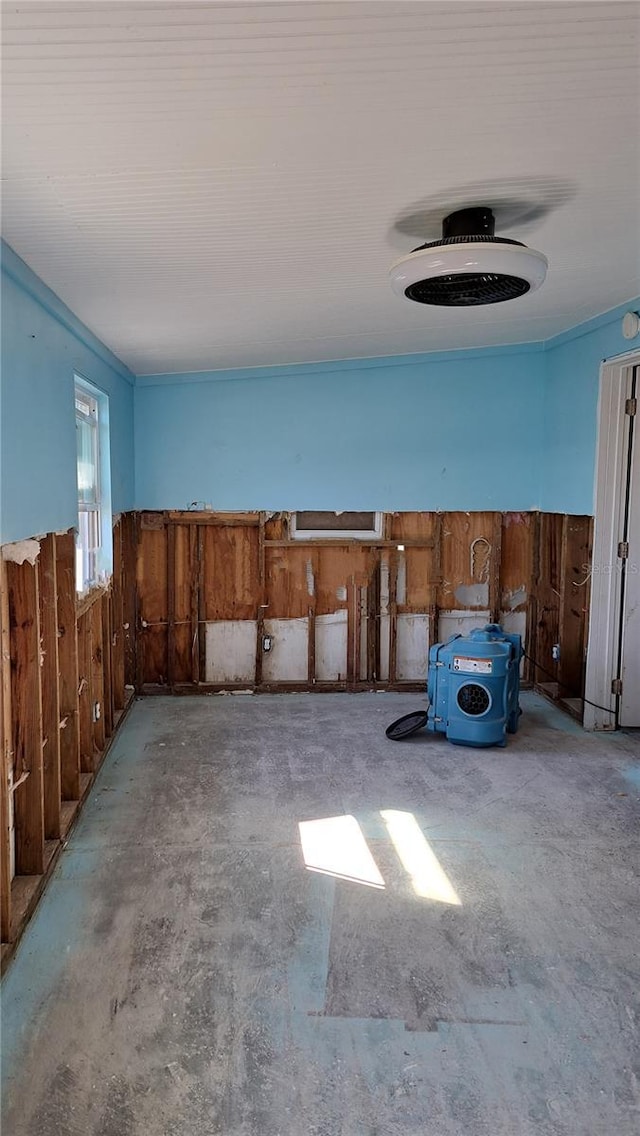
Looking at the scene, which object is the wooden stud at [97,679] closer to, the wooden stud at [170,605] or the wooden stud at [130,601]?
the wooden stud at [130,601]

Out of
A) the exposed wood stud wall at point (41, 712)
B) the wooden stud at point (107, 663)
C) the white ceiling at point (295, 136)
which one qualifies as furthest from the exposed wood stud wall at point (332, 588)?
the white ceiling at point (295, 136)

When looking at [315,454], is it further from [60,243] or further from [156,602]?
[60,243]

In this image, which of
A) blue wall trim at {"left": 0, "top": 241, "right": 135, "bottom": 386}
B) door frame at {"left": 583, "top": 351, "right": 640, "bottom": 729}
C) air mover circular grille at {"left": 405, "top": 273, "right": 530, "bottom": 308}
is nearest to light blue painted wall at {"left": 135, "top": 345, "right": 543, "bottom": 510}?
door frame at {"left": 583, "top": 351, "right": 640, "bottom": 729}

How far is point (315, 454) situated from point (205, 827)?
318cm

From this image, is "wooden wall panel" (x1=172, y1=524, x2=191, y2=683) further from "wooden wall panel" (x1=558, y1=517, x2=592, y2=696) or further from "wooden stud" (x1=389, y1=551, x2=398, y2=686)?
"wooden wall panel" (x1=558, y1=517, x2=592, y2=696)

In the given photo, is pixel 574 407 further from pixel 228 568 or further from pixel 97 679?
pixel 97 679

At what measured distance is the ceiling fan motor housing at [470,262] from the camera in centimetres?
236

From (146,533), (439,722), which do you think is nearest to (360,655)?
(439,722)

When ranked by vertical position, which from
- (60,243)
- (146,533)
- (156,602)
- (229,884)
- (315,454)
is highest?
(60,243)

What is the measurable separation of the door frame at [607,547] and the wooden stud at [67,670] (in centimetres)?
335

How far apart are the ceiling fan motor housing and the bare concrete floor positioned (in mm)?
2361

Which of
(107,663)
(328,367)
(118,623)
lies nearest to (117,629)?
(118,623)

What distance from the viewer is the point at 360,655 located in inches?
235

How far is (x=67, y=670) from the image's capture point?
3.53 meters
